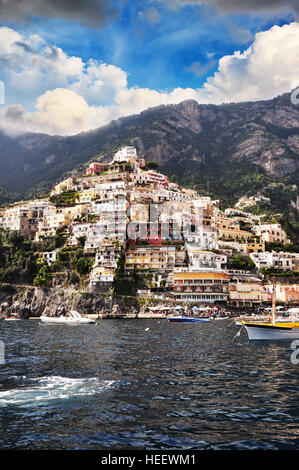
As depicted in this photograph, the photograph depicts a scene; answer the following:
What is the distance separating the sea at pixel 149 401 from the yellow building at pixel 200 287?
208 ft

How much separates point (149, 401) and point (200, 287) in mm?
79105

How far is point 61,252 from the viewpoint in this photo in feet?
357

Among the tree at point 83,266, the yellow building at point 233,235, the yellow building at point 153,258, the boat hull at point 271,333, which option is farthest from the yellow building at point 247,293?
the boat hull at point 271,333

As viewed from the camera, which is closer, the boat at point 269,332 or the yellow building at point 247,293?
the boat at point 269,332

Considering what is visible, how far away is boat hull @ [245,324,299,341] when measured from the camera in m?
37.5

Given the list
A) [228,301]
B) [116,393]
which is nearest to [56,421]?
[116,393]

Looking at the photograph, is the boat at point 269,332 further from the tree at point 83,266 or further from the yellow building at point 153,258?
the tree at point 83,266

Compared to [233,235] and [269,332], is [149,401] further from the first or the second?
[233,235]

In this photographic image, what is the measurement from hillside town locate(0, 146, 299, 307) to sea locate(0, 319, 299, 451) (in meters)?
66.9

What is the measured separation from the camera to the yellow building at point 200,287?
92.7 m

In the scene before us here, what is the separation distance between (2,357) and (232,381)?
16.9 meters

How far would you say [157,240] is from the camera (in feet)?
369
